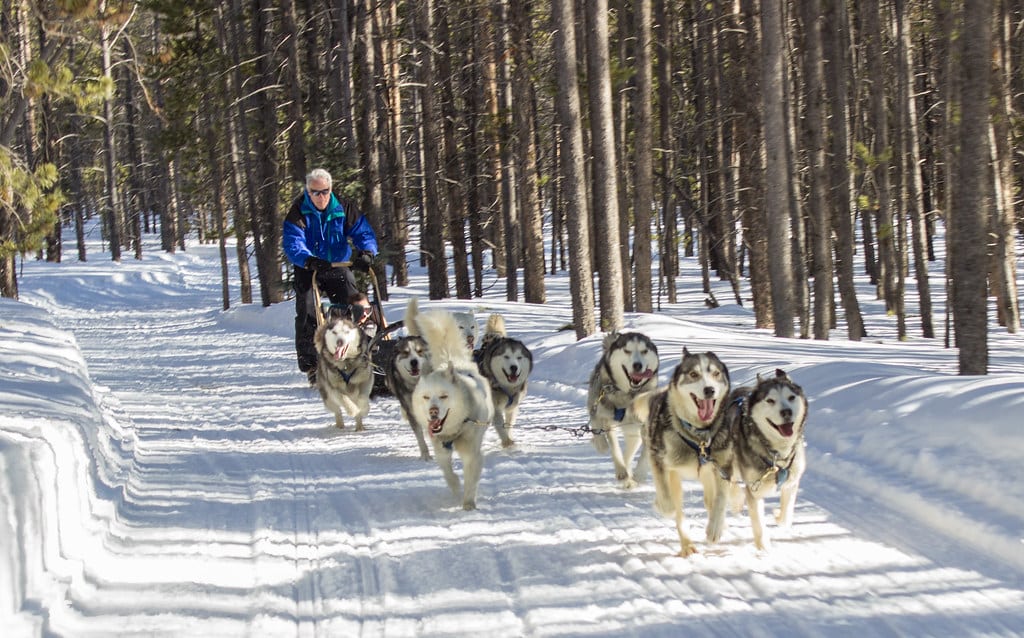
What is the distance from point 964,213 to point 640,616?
6666 mm

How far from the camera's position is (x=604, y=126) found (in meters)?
14.3

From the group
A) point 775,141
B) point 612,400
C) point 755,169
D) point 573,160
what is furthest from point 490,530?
point 755,169

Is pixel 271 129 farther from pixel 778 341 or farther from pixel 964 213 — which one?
pixel 964 213

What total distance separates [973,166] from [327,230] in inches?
264

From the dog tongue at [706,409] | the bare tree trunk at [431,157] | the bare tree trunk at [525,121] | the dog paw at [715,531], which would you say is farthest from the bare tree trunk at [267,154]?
the dog paw at [715,531]

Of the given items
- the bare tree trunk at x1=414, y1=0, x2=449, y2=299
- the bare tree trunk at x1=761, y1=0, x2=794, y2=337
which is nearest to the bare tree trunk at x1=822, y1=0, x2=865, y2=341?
the bare tree trunk at x1=761, y1=0, x2=794, y2=337

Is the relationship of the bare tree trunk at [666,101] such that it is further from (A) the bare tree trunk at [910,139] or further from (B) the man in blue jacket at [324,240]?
(B) the man in blue jacket at [324,240]

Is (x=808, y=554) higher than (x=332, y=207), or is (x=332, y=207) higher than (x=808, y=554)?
(x=332, y=207)

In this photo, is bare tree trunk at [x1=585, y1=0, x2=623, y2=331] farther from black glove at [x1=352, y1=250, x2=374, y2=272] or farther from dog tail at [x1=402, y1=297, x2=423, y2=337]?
dog tail at [x1=402, y1=297, x2=423, y2=337]

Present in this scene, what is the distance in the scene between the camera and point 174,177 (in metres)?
54.8

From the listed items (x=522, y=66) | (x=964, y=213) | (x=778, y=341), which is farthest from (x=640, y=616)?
(x=522, y=66)

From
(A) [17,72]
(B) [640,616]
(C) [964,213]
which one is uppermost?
(A) [17,72]

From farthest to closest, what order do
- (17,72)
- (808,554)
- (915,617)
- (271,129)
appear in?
(271,129) → (17,72) → (808,554) → (915,617)

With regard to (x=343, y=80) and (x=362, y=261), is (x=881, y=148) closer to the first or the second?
(x=343, y=80)
